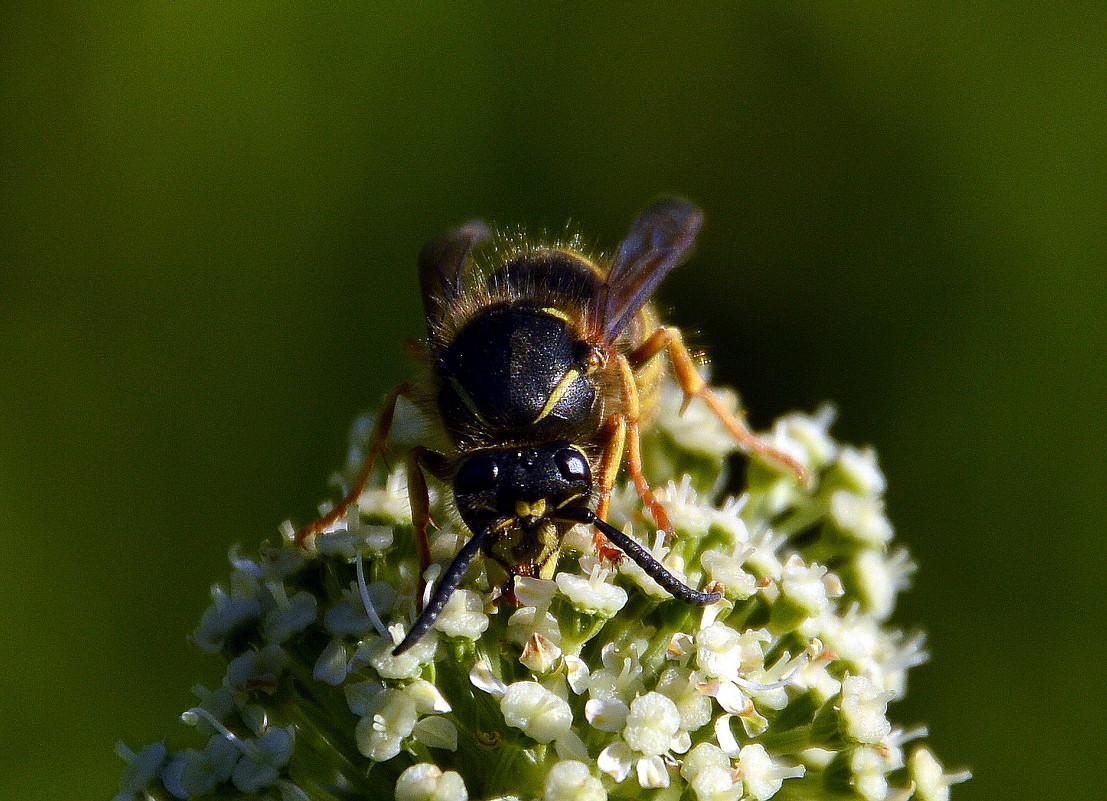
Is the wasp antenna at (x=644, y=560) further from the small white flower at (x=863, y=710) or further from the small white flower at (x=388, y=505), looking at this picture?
the small white flower at (x=388, y=505)

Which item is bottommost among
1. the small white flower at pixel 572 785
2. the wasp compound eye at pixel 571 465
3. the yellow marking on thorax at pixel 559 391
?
the small white flower at pixel 572 785

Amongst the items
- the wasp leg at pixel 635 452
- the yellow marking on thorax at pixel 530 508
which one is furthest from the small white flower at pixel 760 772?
the yellow marking on thorax at pixel 530 508

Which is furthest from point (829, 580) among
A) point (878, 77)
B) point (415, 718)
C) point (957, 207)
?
point (878, 77)

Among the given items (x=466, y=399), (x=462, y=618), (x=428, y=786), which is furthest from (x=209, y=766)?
(x=466, y=399)

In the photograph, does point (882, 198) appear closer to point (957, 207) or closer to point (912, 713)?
point (957, 207)

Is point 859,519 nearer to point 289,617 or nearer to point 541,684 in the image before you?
point 541,684

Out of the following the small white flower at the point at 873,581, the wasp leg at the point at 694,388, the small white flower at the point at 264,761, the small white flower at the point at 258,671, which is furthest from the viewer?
the small white flower at the point at 873,581

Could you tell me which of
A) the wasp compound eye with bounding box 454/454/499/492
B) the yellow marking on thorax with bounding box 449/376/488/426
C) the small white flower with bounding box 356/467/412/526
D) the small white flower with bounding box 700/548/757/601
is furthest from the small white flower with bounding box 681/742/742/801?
the small white flower with bounding box 356/467/412/526
